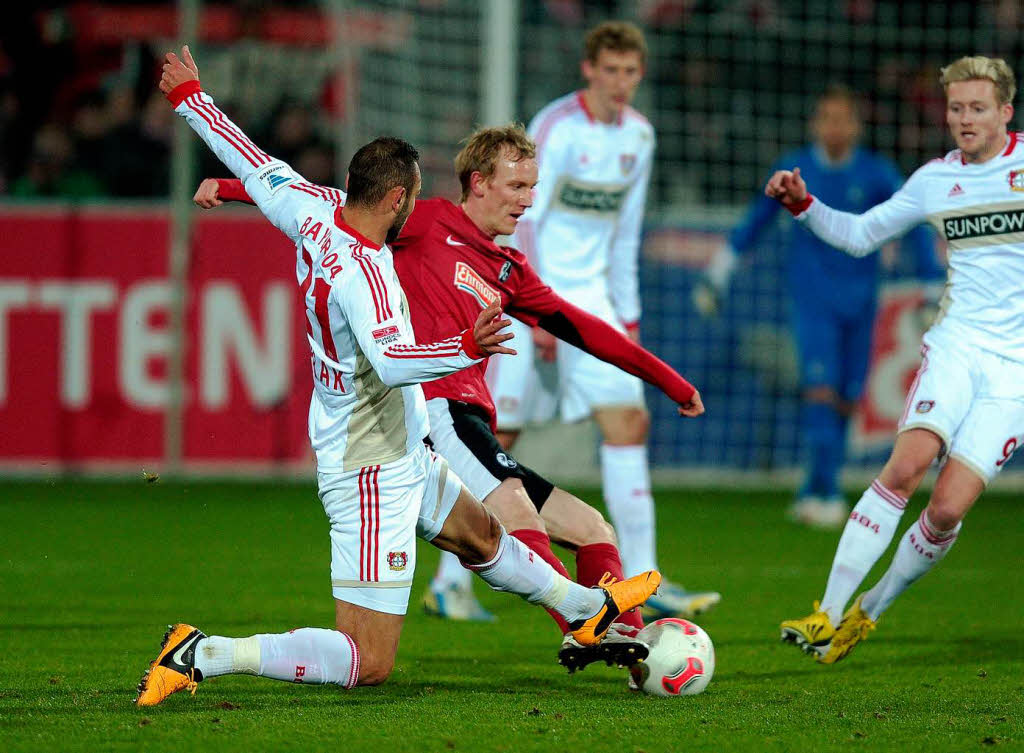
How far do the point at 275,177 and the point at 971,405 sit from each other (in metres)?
2.65

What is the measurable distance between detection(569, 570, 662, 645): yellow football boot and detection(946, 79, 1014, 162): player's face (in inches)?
80.8

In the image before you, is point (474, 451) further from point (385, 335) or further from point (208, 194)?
point (208, 194)

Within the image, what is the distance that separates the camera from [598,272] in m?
7.46

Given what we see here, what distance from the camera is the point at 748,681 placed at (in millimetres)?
5398

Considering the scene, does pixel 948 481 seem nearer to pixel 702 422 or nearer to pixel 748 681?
pixel 748 681

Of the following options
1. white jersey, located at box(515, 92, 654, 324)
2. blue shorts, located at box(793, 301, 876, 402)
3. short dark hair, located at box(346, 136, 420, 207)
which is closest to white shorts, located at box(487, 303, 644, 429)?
white jersey, located at box(515, 92, 654, 324)

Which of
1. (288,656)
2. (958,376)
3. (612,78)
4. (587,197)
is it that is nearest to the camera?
(288,656)

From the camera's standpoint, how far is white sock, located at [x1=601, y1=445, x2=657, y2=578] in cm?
693

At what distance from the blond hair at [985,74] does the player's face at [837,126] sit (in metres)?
4.42

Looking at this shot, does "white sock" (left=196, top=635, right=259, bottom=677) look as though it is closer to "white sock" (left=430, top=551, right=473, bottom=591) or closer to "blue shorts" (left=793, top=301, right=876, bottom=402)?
"white sock" (left=430, top=551, right=473, bottom=591)

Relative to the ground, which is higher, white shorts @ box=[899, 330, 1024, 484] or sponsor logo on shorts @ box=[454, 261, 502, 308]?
sponsor logo on shorts @ box=[454, 261, 502, 308]

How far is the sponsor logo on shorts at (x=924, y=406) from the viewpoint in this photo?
5.73 meters

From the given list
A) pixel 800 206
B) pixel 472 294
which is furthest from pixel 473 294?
pixel 800 206

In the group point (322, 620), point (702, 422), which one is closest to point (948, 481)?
point (322, 620)
